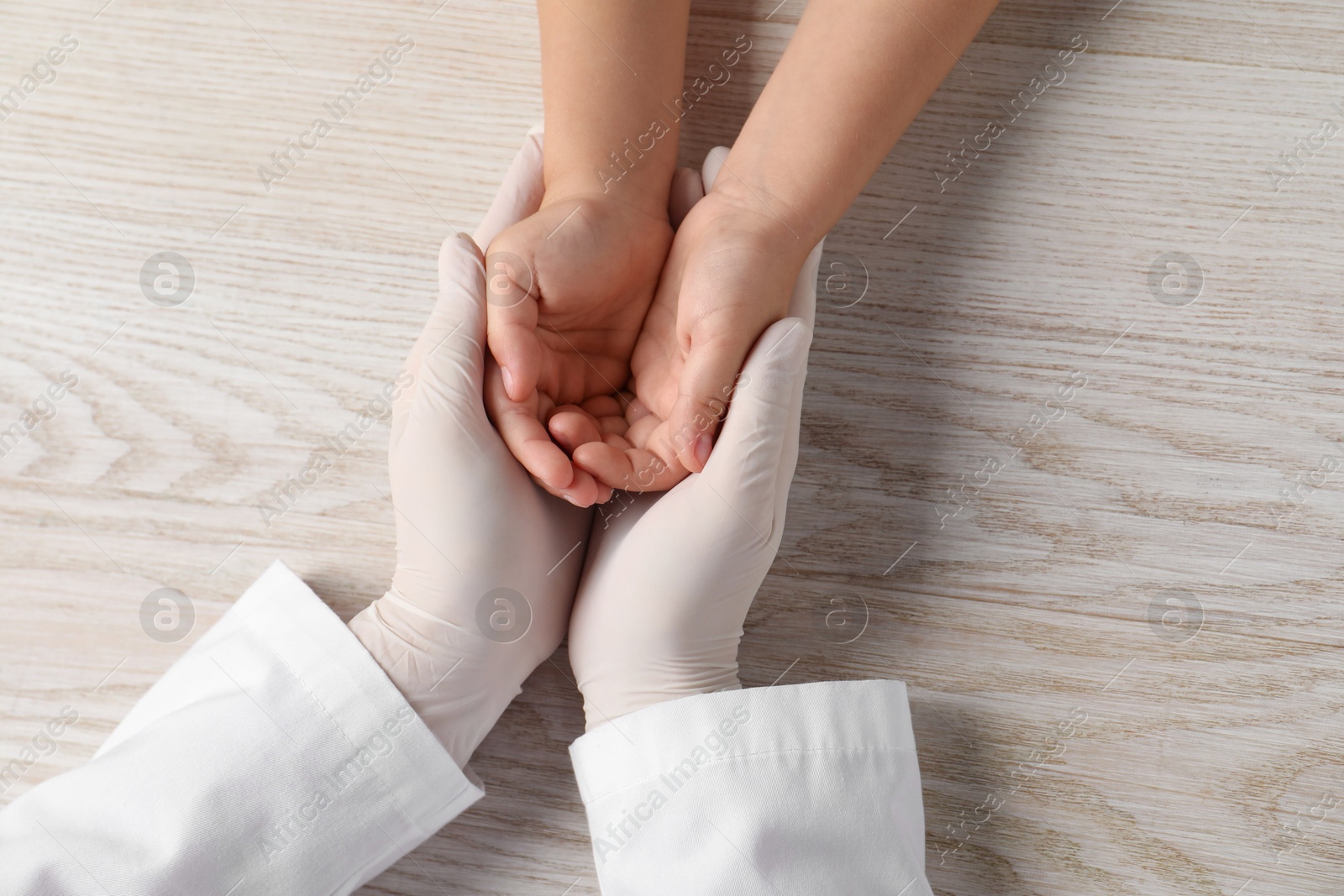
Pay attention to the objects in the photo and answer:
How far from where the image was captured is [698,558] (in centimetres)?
72

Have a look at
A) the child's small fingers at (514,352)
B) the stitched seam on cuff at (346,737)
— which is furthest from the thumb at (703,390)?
the stitched seam on cuff at (346,737)

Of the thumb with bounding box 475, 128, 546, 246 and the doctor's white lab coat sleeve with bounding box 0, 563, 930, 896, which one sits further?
the thumb with bounding box 475, 128, 546, 246

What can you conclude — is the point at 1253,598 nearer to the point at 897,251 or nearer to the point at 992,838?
the point at 992,838

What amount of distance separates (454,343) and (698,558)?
0.96ft

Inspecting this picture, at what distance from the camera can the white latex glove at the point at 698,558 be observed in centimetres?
72

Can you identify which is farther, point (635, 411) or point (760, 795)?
point (635, 411)

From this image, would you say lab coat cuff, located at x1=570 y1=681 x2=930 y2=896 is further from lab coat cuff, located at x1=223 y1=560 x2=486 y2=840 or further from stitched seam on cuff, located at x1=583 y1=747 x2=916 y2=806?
lab coat cuff, located at x1=223 y1=560 x2=486 y2=840

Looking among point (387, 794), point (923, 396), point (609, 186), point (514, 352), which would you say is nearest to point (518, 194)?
point (609, 186)

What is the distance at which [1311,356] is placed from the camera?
835 millimetres

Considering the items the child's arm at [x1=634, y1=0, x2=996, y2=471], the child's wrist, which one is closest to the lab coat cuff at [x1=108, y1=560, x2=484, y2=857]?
the child's arm at [x1=634, y1=0, x2=996, y2=471]

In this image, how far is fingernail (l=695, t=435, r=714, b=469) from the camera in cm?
72

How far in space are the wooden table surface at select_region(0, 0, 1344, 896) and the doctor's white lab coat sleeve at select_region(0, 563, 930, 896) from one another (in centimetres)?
10

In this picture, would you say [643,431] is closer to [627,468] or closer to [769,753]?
[627,468]

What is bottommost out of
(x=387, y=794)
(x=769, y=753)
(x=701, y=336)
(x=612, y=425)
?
(x=387, y=794)
